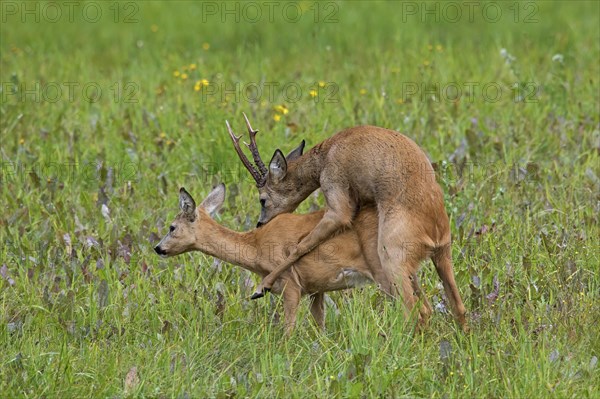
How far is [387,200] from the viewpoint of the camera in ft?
23.1

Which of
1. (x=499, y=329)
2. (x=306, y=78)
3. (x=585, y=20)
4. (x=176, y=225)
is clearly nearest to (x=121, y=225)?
(x=176, y=225)

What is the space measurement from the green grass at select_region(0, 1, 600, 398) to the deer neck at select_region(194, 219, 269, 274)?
16cm

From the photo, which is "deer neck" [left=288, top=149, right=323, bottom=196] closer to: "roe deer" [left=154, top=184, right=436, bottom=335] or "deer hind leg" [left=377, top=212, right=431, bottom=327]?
"roe deer" [left=154, top=184, right=436, bottom=335]

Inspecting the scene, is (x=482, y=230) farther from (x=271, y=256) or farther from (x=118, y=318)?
(x=118, y=318)

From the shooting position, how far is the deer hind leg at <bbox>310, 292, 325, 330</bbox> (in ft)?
23.8

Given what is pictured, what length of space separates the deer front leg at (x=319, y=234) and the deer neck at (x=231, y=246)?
205mm

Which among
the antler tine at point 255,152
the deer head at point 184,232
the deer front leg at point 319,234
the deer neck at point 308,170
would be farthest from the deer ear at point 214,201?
the deer front leg at point 319,234

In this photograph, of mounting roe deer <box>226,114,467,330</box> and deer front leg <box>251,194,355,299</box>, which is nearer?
mounting roe deer <box>226,114,467,330</box>

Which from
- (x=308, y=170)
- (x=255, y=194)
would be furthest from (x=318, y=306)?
(x=255, y=194)

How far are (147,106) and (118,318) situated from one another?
4.48m

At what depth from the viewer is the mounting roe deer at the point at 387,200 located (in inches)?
269

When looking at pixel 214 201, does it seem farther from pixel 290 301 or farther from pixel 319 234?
pixel 290 301


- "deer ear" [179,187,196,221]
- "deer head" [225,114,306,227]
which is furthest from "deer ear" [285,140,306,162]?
"deer ear" [179,187,196,221]

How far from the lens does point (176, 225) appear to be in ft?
24.8
